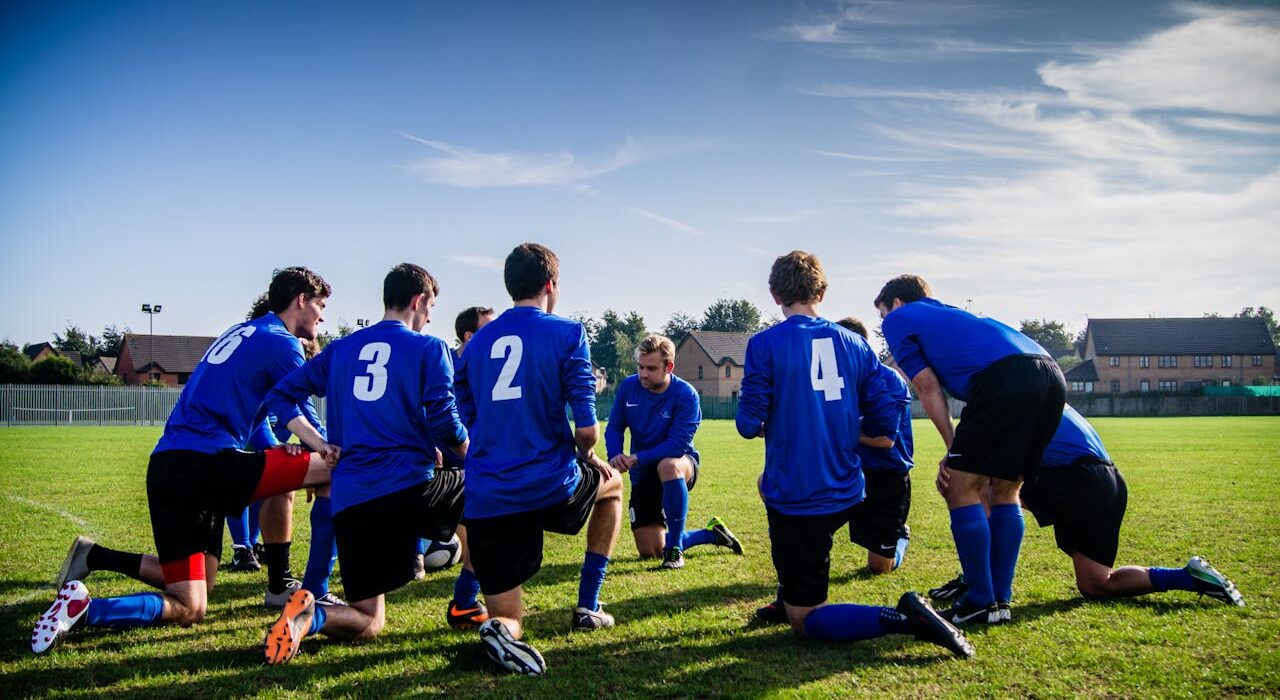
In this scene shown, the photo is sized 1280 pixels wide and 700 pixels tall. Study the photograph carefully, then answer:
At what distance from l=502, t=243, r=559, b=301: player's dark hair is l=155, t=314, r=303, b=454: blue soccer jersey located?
167 cm

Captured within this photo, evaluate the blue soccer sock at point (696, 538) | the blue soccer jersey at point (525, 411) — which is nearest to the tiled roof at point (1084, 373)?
the blue soccer sock at point (696, 538)

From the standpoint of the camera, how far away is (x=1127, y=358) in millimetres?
88250

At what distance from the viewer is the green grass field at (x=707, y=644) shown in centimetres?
393

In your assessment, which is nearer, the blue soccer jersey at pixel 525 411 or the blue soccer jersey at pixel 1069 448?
the blue soccer jersey at pixel 525 411

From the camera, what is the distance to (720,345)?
7962 cm

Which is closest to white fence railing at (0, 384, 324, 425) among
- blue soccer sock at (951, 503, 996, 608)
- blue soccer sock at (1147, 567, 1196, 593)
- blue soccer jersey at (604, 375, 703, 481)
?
blue soccer jersey at (604, 375, 703, 481)

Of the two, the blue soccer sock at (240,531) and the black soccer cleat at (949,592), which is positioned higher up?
the blue soccer sock at (240,531)

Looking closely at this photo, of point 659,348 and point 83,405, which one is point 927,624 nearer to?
point 659,348

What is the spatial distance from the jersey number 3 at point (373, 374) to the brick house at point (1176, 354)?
95.3 metres

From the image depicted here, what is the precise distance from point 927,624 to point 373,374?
3385 millimetres

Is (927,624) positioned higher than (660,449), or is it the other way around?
(660,449)

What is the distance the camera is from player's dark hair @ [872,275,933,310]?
18.4ft

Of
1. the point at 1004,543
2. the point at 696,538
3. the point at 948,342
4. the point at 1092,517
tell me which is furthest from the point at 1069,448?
the point at 696,538

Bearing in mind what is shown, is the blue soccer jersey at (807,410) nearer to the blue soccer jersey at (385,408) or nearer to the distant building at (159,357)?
the blue soccer jersey at (385,408)
